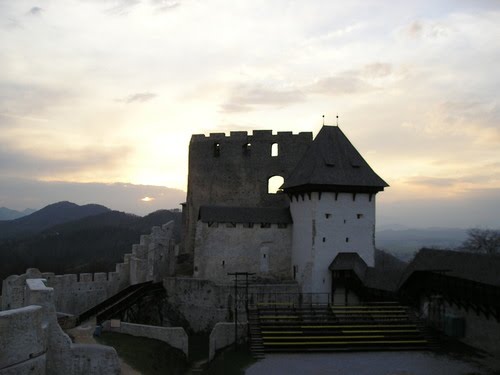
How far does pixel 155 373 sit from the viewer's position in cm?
2097

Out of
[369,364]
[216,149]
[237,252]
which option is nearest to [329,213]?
[237,252]

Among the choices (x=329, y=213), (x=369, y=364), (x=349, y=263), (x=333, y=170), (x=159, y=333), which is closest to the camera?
(x=369, y=364)

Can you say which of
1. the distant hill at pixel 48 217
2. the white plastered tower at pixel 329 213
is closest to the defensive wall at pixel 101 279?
the white plastered tower at pixel 329 213

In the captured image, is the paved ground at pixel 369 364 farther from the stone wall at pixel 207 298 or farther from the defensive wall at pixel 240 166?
the defensive wall at pixel 240 166

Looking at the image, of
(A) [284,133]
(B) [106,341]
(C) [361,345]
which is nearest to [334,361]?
(C) [361,345]

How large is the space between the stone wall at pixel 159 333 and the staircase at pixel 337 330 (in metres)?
3.27

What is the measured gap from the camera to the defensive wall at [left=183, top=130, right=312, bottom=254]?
3706 centimetres

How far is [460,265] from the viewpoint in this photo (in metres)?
23.0

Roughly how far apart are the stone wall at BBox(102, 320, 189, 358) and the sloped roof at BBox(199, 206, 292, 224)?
787 centimetres

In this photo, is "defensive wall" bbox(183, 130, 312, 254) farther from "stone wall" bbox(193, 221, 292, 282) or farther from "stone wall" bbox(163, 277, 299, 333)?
"stone wall" bbox(163, 277, 299, 333)

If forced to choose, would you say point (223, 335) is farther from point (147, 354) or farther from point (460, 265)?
point (460, 265)

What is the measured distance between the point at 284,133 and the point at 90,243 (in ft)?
212

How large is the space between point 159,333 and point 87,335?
130 inches

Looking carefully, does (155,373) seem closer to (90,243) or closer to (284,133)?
(284,133)
